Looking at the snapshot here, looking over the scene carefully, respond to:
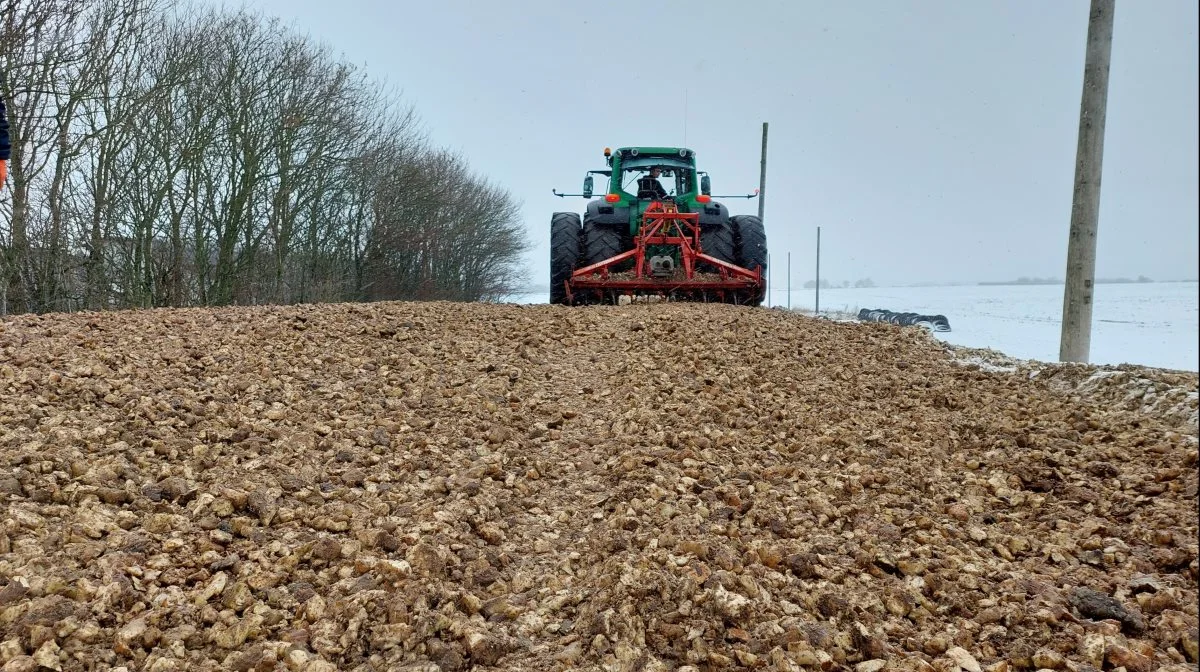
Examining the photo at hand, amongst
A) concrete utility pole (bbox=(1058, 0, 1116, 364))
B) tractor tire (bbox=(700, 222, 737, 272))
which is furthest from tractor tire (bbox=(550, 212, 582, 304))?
concrete utility pole (bbox=(1058, 0, 1116, 364))

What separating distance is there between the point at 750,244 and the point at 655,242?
4.79 ft

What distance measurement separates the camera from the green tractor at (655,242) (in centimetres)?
791

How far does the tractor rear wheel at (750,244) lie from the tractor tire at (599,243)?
1.49 m

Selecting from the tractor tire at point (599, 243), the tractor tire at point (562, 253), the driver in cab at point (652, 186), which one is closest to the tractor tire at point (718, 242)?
the driver in cab at point (652, 186)

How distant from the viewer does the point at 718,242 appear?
870cm

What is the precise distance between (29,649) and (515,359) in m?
3.19

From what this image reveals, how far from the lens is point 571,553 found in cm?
206

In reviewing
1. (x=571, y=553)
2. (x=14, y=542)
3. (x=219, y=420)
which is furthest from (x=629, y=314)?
(x=14, y=542)

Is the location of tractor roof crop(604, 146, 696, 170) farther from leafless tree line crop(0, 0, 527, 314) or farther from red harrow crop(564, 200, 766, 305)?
leafless tree line crop(0, 0, 527, 314)

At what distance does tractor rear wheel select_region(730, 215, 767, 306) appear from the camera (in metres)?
8.62

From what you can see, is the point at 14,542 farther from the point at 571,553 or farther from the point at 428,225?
the point at 428,225

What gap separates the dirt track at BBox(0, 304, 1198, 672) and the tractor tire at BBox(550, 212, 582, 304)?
4293 millimetres

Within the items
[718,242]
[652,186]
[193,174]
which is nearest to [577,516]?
[718,242]

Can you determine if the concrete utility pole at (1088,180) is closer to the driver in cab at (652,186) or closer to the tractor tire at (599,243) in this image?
the tractor tire at (599,243)
